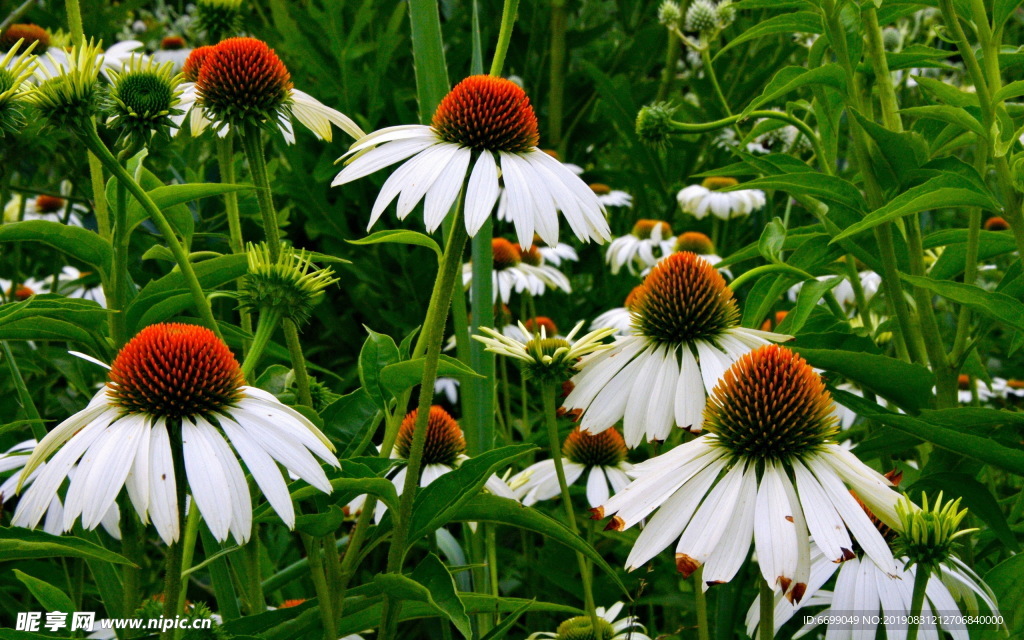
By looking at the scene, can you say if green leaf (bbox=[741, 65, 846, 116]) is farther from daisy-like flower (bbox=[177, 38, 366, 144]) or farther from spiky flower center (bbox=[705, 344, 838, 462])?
daisy-like flower (bbox=[177, 38, 366, 144])

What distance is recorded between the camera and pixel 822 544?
79cm

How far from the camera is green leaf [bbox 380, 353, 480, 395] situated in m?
0.91

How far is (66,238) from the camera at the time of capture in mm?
1058

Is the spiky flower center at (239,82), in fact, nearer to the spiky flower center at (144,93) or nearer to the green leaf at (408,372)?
the spiky flower center at (144,93)

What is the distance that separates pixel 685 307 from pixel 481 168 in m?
0.38

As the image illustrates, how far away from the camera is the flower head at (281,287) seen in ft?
3.16

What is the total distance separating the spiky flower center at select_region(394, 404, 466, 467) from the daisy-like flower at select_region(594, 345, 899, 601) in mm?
519

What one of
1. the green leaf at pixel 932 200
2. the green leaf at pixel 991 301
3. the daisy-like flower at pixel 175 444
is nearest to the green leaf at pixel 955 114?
the green leaf at pixel 932 200

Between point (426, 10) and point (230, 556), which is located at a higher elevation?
point (426, 10)

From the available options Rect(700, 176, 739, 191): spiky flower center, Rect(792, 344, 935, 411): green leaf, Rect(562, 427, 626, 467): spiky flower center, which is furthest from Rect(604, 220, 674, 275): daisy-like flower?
Rect(792, 344, 935, 411): green leaf

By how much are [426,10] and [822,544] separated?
0.84 m

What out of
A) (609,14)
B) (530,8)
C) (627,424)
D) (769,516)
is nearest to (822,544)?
(769,516)

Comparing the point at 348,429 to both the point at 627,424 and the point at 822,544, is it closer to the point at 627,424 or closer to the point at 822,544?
the point at 627,424

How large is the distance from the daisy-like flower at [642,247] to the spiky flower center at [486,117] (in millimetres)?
1818
